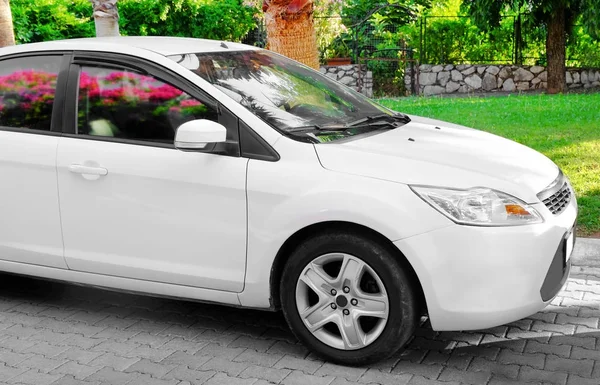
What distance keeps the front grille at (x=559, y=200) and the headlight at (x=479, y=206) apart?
0.71 ft

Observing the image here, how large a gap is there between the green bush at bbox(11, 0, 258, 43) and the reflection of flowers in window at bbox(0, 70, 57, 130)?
48.9 feet

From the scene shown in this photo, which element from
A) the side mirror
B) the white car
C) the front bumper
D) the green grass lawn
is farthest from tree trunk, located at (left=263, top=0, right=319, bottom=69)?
the front bumper

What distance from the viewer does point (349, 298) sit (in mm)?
4621

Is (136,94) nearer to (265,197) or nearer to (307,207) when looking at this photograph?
(265,197)

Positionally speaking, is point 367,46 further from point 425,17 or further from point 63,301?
point 63,301

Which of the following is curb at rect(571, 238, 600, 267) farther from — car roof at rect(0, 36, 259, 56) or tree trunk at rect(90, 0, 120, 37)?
tree trunk at rect(90, 0, 120, 37)

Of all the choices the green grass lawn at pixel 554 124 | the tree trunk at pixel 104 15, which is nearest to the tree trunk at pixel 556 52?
the green grass lawn at pixel 554 124

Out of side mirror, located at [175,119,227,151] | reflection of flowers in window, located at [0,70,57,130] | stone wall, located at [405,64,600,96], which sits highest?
reflection of flowers in window, located at [0,70,57,130]

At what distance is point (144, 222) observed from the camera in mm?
5023

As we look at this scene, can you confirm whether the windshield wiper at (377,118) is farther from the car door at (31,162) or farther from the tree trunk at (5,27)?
the tree trunk at (5,27)

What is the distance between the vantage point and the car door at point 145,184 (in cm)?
484

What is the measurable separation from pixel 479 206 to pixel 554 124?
9.42 m

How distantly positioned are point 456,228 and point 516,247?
1.03 feet

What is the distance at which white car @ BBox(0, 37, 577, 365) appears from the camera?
14.5 feet
